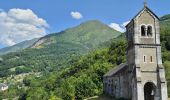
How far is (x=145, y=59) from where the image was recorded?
57.9 m

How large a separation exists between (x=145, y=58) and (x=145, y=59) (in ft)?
0.57

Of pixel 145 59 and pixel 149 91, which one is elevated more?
pixel 145 59

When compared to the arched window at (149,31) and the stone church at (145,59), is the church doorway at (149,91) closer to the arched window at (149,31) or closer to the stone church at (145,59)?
the stone church at (145,59)

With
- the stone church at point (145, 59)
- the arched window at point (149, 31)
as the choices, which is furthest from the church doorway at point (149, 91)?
the arched window at point (149, 31)

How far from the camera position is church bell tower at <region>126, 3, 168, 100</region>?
5662 centimetres

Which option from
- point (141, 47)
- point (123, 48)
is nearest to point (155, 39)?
point (141, 47)

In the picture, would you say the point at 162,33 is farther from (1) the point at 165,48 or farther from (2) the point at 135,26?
(2) the point at 135,26

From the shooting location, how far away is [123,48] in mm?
118062

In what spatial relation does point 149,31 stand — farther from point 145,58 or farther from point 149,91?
point 149,91

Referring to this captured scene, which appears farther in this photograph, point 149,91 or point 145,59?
point 149,91

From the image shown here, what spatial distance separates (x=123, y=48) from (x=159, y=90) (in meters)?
61.5

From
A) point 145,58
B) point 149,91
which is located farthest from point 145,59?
point 149,91

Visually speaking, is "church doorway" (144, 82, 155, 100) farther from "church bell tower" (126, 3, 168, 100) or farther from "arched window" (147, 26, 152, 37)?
"arched window" (147, 26, 152, 37)

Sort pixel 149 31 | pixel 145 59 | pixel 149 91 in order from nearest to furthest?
pixel 145 59 < pixel 149 31 < pixel 149 91
